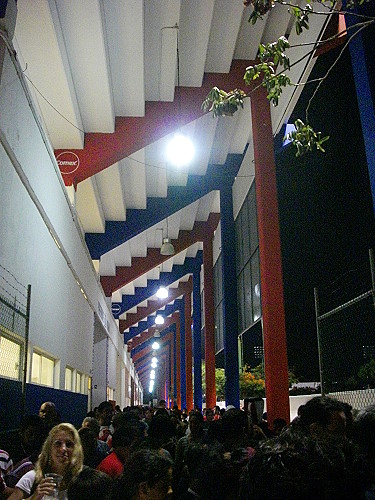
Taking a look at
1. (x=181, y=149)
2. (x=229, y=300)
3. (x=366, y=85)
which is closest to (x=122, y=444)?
(x=366, y=85)

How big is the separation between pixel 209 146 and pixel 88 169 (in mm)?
4027

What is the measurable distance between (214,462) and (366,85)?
Answer: 4.63m

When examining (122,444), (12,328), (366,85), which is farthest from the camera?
(366,85)

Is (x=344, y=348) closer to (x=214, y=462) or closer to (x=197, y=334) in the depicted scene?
(x=214, y=462)

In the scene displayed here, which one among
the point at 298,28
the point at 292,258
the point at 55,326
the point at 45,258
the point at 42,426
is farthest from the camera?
the point at 292,258

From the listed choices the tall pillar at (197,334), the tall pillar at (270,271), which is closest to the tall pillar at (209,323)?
the tall pillar at (197,334)

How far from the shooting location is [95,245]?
15.3 metres

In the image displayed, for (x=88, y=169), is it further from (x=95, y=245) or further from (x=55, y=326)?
(x=95, y=245)

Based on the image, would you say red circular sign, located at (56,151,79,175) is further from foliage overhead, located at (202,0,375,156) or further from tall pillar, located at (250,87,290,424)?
foliage overhead, located at (202,0,375,156)

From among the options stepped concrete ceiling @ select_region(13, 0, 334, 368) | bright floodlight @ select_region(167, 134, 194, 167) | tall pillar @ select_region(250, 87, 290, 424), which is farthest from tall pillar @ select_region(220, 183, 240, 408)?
bright floodlight @ select_region(167, 134, 194, 167)

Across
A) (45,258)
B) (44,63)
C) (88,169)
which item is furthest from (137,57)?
(45,258)

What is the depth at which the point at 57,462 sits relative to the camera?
3.15m

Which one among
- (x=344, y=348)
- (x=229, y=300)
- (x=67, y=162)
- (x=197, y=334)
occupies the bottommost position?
(x=344, y=348)

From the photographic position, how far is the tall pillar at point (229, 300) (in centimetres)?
1413
